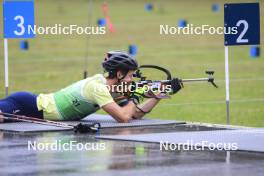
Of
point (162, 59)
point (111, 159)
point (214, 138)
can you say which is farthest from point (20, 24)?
point (162, 59)

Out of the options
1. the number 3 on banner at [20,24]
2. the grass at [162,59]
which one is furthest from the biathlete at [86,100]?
the grass at [162,59]

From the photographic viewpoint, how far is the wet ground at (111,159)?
35.8 ft

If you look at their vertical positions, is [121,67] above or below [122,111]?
above

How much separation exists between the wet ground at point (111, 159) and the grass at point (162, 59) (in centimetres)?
557

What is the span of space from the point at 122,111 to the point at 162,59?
18484 millimetres

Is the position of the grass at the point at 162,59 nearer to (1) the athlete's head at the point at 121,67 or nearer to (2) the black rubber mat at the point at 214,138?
(1) the athlete's head at the point at 121,67

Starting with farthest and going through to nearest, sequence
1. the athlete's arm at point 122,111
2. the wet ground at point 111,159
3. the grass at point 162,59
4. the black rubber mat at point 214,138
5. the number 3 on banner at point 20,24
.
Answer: the grass at point 162,59
the number 3 on banner at point 20,24
the athlete's arm at point 122,111
the black rubber mat at point 214,138
the wet ground at point 111,159

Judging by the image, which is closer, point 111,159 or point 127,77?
point 111,159

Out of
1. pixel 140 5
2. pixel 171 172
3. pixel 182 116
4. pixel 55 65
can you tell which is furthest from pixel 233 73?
pixel 140 5

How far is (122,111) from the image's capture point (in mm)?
14766

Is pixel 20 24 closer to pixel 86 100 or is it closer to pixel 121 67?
pixel 86 100

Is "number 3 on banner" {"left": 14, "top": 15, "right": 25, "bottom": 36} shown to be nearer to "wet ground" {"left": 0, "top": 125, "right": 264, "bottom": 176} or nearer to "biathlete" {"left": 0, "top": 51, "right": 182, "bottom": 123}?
"biathlete" {"left": 0, "top": 51, "right": 182, "bottom": 123}

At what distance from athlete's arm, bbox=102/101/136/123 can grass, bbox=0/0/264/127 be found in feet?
12.0

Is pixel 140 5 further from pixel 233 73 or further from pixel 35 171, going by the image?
pixel 35 171
